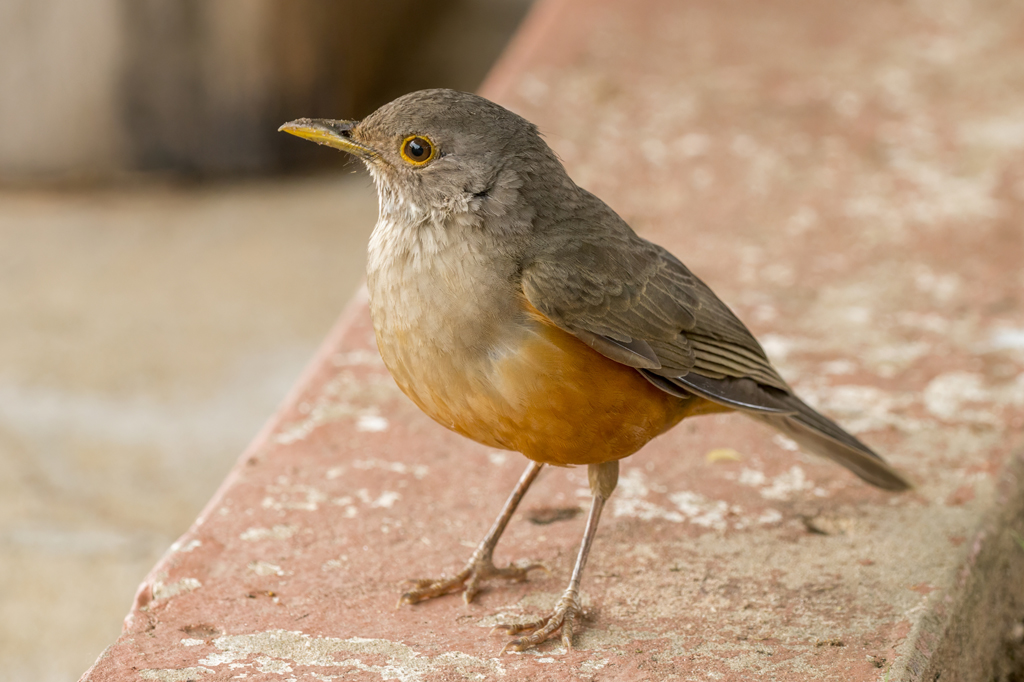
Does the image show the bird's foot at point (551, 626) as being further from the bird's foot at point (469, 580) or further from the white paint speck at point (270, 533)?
the white paint speck at point (270, 533)

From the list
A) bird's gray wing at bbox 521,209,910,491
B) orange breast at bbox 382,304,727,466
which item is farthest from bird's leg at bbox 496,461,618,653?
bird's gray wing at bbox 521,209,910,491

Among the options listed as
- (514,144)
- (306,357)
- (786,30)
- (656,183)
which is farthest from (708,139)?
(514,144)

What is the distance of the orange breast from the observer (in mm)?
2955

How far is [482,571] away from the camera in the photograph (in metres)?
3.41

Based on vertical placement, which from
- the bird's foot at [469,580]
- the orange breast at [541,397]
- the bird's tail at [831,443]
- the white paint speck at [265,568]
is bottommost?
the bird's foot at [469,580]

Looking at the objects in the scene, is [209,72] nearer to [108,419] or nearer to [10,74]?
Answer: [10,74]

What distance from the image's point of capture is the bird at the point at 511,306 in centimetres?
297

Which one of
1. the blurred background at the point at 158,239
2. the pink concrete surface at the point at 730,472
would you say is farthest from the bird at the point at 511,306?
the blurred background at the point at 158,239

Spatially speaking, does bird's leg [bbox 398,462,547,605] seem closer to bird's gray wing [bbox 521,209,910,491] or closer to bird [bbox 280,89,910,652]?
bird [bbox 280,89,910,652]

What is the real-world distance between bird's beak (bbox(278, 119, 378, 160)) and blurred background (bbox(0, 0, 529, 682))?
2.70 metres

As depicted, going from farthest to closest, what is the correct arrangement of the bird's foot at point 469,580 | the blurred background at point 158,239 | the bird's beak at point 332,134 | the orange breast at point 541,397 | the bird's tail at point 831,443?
the blurred background at point 158,239
the bird's tail at point 831,443
the bird's foot at point 469,580
the bird's beak at point 332,134
the orange breast at point 541,397

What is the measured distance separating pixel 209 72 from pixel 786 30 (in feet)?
13.2

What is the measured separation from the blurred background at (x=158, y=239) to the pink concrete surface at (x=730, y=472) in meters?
1.70

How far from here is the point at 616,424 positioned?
3.13 meters
